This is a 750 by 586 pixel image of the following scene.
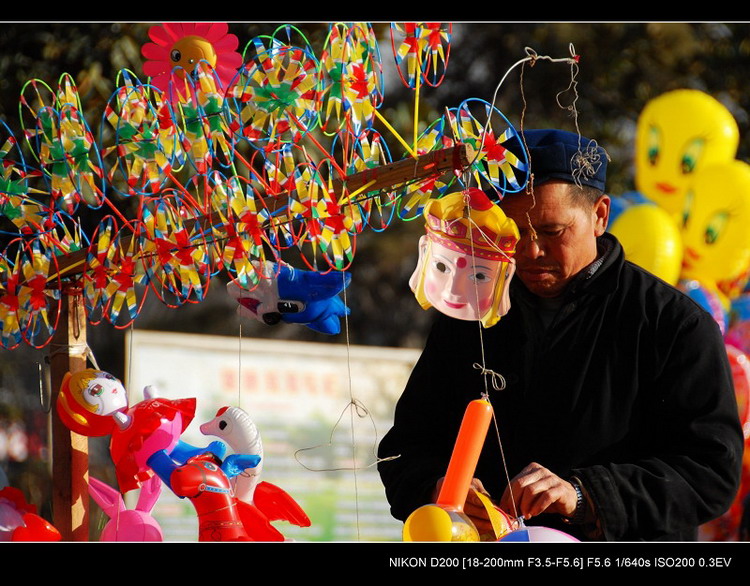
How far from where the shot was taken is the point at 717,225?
288 cm

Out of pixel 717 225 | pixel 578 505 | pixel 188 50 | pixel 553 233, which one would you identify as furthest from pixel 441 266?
pixel 717 225

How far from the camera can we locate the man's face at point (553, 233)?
1872 millimetres

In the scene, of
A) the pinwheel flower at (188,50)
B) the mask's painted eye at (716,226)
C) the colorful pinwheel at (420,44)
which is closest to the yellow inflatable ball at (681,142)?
the mask's painted eye at (716,226)

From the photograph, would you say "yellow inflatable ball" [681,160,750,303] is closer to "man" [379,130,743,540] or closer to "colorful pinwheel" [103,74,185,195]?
"man" [379,130,743,540]

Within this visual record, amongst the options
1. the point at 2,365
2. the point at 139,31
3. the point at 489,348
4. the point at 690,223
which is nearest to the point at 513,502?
the point at 489,348

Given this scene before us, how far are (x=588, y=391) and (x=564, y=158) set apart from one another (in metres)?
0.37

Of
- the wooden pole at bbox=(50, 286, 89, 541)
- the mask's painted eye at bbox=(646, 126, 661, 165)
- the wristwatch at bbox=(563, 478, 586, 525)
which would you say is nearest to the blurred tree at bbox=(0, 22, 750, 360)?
the mask's painted eye at bbox=(646, 126, 661, 165)

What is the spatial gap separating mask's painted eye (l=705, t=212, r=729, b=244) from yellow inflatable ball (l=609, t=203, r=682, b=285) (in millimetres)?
116

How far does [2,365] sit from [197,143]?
407cm

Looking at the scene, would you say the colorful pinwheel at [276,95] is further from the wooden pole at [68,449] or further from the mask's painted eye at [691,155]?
the mask's painted eye at [691,155]

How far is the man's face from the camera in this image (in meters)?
1.87

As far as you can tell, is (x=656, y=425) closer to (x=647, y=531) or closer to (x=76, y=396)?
(x=647, y=531)

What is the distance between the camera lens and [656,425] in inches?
72.6

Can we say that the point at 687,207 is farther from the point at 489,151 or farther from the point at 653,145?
the point at 489,151
